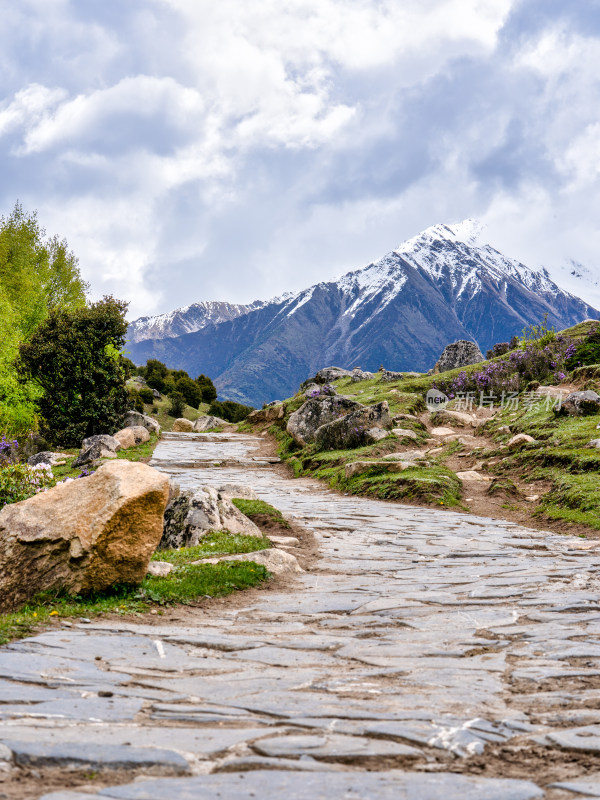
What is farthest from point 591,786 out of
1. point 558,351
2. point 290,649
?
point 558,351

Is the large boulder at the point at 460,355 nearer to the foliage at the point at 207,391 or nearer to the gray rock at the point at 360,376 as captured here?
the gray rock at the point at 360,376

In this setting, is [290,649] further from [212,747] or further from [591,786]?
[591,786]

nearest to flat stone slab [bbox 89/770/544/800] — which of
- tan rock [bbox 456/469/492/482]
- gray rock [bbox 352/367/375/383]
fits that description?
tan rock [bbox 456/469/492/482]

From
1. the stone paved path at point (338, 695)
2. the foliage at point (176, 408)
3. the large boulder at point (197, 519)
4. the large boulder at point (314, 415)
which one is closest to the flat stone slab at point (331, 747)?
the stone paved path at point (338, 695)

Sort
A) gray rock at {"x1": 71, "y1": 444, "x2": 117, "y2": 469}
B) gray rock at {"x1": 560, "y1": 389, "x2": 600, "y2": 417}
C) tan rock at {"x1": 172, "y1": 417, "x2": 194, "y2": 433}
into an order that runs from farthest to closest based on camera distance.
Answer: tan rock at {"x1": 172, "y1": 417, "x2": 194, "y2": 433} → gray rock at {"x1": 71, "y1": 444, "x2": 117, "y2": 469} → gray rock at {"x1": 560, "y1": 389, "x2": 600, "y2": 417}

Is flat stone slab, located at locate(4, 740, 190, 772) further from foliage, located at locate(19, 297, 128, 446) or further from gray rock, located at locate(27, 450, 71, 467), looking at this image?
foliage, located at locate(19, 297, 128, 446)

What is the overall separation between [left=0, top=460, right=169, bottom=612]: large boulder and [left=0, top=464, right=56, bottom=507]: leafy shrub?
457 centimetres

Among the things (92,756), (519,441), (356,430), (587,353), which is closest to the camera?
(92,756)

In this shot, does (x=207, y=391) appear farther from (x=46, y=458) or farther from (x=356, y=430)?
(x=356, y=430)

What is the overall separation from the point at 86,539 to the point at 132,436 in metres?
24.4

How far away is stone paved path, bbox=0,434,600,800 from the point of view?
2.87 meters

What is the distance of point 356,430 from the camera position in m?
24.5

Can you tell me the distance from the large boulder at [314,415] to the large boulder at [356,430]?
7.61ft

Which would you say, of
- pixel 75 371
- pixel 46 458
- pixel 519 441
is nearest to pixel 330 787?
pixel 519 441
